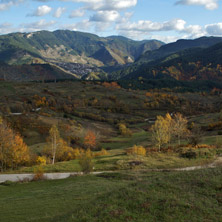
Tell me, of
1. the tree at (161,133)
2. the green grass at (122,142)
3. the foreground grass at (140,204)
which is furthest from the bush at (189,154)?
the green grass at (122,142)

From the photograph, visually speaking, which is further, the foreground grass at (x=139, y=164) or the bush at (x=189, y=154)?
the bush at (x=189, y=154)

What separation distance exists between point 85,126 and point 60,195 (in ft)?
358

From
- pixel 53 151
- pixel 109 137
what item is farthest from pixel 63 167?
pixel 109 137

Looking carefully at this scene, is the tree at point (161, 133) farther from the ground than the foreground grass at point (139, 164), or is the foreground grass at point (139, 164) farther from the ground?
the tree at point (161, 133)

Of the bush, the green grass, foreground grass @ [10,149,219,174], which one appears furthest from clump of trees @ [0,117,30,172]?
the green grass

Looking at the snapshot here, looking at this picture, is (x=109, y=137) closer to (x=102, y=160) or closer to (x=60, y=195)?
(x=102, y=160)

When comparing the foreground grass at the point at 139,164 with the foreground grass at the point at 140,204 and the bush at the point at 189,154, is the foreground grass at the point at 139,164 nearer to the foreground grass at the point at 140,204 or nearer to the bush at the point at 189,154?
the bush at the point at 189,154

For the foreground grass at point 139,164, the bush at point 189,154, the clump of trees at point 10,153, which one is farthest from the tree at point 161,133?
the clump of trees at point 10,153

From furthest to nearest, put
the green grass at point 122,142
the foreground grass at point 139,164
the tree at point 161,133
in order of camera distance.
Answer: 1. the green grass at point 122,142
2. the tree at point 161,133
3. the foreground grass at point 139,164

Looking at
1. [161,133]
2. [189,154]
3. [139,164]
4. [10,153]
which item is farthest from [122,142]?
[139,164]

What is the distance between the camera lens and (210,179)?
867 inches

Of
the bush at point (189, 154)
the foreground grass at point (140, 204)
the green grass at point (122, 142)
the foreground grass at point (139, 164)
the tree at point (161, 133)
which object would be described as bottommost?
the green grass at point (122, 142)

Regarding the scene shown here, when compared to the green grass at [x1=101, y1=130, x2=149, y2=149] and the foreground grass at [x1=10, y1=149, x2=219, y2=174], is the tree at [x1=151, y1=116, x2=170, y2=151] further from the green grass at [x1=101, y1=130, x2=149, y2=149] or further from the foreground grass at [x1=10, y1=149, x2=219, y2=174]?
the green grass at [x1=101, y1=130, x2=149, y2=149]

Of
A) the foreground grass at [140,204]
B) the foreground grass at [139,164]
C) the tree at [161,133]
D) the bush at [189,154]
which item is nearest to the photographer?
the foreground grass at [140,204]
